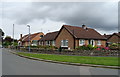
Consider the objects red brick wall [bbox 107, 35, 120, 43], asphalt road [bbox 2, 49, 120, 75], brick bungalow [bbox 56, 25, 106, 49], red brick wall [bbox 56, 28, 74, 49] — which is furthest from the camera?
red brick wall [bbox 107, 35, 120, 43]

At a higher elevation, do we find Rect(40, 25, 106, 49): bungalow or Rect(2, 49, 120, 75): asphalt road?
Rect(40, 25, 106, 49): bungalow

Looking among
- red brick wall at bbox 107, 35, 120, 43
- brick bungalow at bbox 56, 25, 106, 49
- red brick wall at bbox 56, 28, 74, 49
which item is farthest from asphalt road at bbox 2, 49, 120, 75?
red brick wall at bbox 107, 35, 120, 43

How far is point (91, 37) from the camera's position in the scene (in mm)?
31703

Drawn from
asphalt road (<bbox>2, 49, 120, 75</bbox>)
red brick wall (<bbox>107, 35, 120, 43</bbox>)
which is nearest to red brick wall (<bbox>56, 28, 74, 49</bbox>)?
asphalt road (<bbox>2, 49, 120, 75</bbox>)

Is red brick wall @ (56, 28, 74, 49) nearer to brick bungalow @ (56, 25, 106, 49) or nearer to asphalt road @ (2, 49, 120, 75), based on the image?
brick bungalow @ (56, 25, 106, 49)

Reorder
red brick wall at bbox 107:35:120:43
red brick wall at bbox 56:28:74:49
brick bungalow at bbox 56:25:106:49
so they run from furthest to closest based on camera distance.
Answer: red brick wall at bbox 107:35:120:43, red brick wall at bbox 56:28:74:49, brick bungalow at bbox 56:25:106:49

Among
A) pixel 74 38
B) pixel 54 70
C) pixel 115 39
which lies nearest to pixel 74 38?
pixel 74 38

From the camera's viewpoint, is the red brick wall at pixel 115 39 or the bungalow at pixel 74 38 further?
the red brick wall at pixel 115 39

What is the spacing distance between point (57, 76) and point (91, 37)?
2596cm

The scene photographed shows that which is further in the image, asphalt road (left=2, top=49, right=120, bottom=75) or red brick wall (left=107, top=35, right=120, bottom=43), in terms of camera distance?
red brick wall (left=107, top=35, right=120, bottom=43)

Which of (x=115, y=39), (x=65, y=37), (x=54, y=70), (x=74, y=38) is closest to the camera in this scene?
(x=54, y=70)

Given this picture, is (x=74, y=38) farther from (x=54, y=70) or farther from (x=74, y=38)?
(x=54, y=70)

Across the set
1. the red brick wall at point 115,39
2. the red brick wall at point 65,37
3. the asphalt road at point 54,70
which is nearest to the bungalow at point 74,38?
the red brick wall at point 65,37

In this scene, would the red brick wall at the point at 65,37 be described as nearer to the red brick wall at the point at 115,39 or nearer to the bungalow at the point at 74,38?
the bungalow at the point at 74,38
